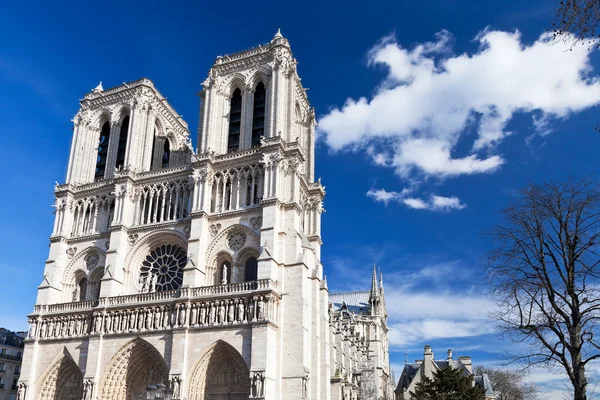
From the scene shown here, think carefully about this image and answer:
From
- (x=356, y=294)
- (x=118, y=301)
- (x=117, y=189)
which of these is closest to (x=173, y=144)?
(x=117, y=189)

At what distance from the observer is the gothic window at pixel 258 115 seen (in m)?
37.4

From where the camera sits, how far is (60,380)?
33781 mm

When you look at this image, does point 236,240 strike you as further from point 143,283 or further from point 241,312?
point 143,283

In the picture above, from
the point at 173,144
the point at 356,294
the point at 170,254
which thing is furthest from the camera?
the point at 356,294

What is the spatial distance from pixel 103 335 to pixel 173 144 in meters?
16.9

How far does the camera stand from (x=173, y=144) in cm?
4409

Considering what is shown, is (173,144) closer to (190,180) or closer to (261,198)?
(190,180)

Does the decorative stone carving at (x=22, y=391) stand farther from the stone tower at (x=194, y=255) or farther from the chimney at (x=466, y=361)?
the chimney at (x=466, y=361)

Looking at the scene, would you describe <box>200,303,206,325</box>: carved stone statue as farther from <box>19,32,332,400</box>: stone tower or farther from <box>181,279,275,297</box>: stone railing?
<box>181,279,275,297</box>: stone railing

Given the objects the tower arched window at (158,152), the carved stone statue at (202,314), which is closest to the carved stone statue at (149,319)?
the carved stone statue at (202,314)

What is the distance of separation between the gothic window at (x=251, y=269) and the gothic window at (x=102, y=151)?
47.6 ft

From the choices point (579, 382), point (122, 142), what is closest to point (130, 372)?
point (122, 142)

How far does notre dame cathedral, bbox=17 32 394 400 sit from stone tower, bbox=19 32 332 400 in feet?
0.28

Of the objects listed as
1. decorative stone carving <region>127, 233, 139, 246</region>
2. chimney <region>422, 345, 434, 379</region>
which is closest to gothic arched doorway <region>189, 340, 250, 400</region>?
decorative stone carving <region>127, 233, 139, 246</region>
